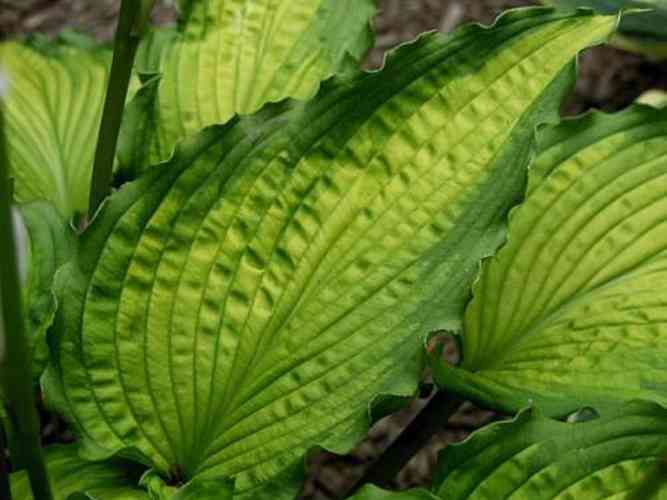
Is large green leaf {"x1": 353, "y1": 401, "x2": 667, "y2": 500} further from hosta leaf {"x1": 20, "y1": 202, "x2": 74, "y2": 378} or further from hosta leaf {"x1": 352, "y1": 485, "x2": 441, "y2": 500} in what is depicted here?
hosta leaf {"x1": 20, "y1": 202, "x2": 74, "y2": 378}

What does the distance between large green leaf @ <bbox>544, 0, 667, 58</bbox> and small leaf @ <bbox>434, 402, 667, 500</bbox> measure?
53 cm

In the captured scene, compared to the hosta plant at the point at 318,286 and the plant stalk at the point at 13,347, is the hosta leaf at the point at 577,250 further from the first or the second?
the plant stalk at the point at 13,347

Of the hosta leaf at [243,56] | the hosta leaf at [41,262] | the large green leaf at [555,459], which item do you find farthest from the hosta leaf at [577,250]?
the hosta leaf at [41,262]

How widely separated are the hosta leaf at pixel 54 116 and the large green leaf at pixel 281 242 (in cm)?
38

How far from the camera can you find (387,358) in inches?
36.2

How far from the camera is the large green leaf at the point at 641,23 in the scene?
130cm

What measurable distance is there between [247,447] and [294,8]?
0.54 meters

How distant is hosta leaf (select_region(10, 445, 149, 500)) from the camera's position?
0.99 metres

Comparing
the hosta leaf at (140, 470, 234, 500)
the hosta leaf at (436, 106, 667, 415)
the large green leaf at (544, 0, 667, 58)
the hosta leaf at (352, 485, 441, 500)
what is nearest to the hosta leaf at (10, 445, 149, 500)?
the hosta leaf at (140, 470, 234, 500)

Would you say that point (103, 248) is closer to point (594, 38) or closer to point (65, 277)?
point (65, 277)

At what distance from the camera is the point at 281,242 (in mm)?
964

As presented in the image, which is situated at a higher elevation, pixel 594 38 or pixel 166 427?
pixel 594 38

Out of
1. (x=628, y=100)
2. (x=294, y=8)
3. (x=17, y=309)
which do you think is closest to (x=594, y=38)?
(x=294, y=8)

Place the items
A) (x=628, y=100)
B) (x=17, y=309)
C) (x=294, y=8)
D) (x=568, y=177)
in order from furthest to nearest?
(x=628, y=100) < (x=294, y=8) < (x=568, y=177) < (x=17, y=309)
